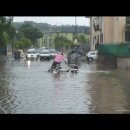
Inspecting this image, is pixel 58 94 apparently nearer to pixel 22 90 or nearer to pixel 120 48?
pixel 22 90

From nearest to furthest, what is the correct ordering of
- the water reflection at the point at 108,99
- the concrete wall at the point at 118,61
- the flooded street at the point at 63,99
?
1. the flooded street at the point at 63,99
2. the water reflection at the point at 108,99
3. the concrete wall at the point at 118,61

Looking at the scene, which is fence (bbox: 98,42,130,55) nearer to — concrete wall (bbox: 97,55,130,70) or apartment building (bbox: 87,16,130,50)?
concrete wall (bbox: 97,55,130,70)

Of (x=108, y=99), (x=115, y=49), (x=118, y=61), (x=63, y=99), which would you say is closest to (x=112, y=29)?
(x=115, y=49)

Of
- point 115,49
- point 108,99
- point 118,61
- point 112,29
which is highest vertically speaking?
point 112,29

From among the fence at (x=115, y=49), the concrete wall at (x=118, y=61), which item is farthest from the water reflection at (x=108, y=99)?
the fence at (x=115, y=49)

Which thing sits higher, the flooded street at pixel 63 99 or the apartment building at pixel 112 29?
the apartment building at pixel 112 29

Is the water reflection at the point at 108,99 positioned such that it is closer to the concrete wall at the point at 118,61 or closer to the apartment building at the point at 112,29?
the concrete wall at the point at 118,61

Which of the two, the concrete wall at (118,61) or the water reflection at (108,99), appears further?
the concrete wall at (118,61)

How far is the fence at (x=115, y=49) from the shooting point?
32312mm

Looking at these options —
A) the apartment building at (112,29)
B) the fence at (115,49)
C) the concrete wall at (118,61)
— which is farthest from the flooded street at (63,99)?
the apartment building at (112,29)

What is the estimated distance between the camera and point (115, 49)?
118 feet

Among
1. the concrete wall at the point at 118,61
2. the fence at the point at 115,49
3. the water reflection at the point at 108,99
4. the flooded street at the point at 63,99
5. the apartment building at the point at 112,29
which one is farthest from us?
the apartment building at the point at 112,29

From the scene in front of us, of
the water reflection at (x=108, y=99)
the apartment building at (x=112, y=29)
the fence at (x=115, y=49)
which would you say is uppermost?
the apartment building at (x=112, y=29)

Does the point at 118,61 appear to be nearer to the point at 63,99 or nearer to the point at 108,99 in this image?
the point at 108,99
